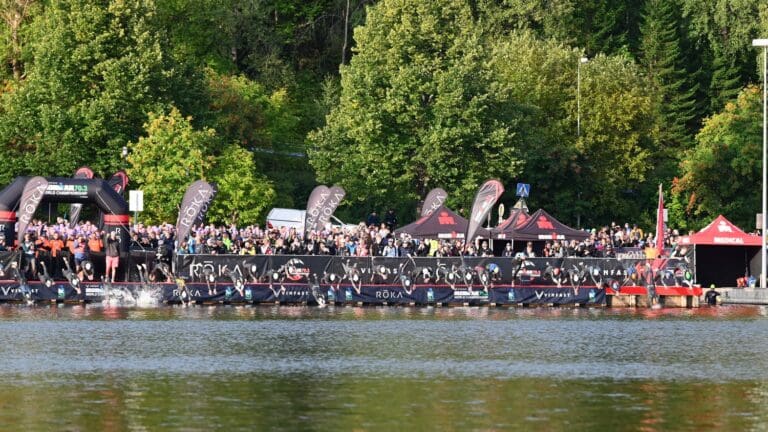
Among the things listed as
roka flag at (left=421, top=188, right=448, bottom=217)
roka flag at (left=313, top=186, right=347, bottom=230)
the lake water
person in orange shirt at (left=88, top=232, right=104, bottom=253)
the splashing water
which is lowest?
the lake water

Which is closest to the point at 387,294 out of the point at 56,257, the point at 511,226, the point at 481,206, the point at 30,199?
the point at 481,206

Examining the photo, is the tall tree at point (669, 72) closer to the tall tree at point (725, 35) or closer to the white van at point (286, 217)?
the tall tree at point (725, 35)

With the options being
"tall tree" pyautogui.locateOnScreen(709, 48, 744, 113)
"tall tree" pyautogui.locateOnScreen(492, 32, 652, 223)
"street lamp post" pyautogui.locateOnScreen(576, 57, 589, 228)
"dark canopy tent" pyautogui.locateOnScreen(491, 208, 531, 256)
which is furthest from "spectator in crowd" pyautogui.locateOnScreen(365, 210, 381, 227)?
"tall tree" pyautogui.locateOnScreen(709, 48, 744, 113)

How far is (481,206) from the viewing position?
6938 centimetres

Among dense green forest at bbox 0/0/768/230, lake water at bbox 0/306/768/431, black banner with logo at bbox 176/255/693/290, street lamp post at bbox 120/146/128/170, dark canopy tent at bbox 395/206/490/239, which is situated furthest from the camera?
dense green forest at bbox 0/0/768/230

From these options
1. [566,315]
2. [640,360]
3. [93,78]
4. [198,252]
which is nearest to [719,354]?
[640,360]

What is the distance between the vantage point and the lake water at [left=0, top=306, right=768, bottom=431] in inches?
1315

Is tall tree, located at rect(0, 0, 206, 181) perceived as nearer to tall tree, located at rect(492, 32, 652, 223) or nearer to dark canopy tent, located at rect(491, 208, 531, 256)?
dark canopy tent, located at rect(491, 208, 531, 256)

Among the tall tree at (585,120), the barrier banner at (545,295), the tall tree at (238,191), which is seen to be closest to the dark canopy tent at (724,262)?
the barrier banner at (545,295)

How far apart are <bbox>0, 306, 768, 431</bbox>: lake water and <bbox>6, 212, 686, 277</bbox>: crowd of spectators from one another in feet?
9.68

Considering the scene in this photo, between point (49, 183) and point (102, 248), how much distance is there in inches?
150

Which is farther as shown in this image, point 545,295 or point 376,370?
Answer: point 545,295

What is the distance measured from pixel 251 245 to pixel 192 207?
3073mm

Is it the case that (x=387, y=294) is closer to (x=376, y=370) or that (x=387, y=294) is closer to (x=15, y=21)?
(x=376, y=370)
